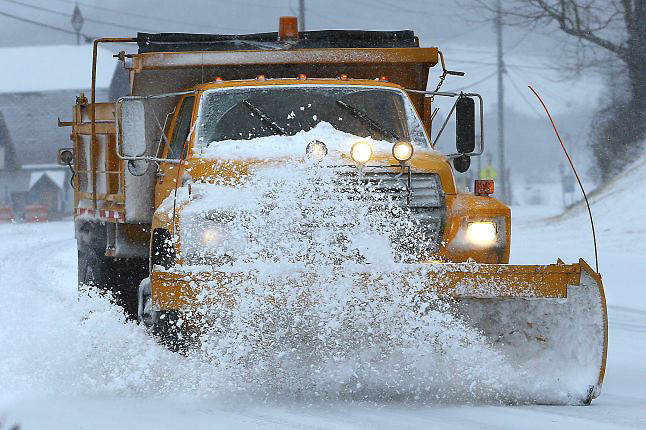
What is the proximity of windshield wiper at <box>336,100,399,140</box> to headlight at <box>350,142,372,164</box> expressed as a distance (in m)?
0.90

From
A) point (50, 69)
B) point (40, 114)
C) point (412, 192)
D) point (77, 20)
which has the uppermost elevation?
point (77, 20)

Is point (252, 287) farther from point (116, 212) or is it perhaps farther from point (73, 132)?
point (73, 132)

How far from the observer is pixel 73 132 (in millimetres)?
9578

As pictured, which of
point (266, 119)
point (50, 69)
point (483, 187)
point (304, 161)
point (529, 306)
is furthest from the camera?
point (50, 69)

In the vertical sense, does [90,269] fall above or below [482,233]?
below

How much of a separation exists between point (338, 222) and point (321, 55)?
8.42 feet

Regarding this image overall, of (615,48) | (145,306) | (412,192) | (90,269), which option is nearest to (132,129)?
(145,306)

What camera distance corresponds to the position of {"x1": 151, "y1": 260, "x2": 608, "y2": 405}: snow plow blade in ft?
18.0

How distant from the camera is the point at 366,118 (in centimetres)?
726

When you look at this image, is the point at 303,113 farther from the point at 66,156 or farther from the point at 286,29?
the point at 66,156

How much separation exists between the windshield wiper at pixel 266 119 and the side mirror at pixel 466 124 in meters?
1.34

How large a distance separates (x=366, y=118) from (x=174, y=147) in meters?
1.35

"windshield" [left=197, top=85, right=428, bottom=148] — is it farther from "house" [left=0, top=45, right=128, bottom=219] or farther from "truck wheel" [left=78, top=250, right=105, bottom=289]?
"house" [left=0, top=45, right=128, bottom=219]

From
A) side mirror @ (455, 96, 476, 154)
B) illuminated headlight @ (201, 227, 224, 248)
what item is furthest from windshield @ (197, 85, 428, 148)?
illuminated headlight @ (201, 227, 224, 248)
